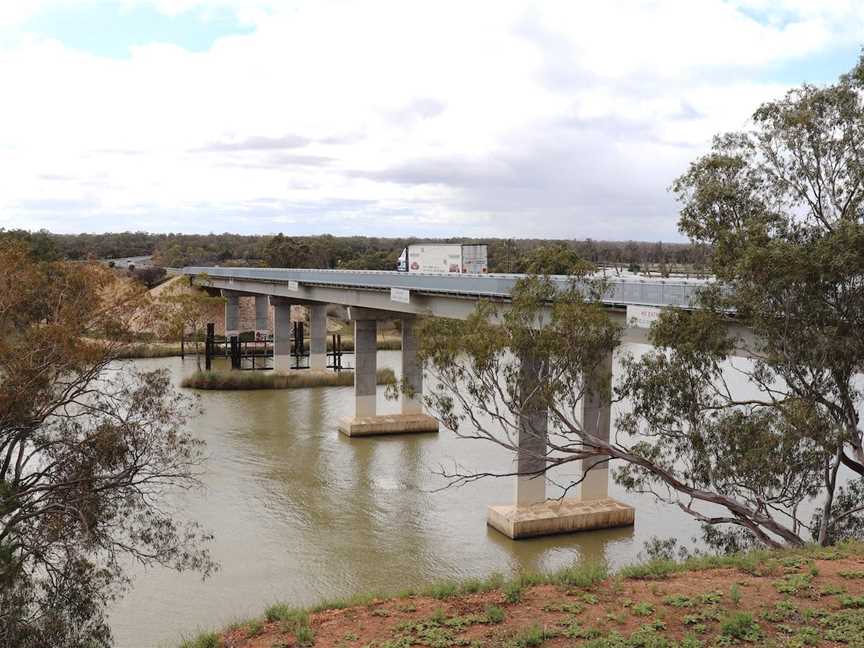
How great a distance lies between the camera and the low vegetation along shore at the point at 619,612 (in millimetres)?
8484

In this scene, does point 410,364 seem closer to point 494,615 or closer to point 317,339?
point 317,339

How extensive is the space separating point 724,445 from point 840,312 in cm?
306

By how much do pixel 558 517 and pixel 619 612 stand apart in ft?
35.7

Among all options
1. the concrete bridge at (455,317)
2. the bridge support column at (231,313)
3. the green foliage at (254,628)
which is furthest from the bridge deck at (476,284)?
the bridge support column at (231,313)

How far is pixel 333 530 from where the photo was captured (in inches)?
790

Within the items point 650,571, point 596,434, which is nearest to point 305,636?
point 650,571

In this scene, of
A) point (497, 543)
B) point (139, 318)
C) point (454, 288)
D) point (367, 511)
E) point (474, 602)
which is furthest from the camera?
point (454, 288)

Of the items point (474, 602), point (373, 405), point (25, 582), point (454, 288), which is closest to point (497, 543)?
point (454, 288)

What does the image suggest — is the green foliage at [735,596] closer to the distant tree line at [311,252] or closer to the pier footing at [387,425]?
the pier footing at [387,425]

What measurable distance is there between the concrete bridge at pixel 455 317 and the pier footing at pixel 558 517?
0.08 ft

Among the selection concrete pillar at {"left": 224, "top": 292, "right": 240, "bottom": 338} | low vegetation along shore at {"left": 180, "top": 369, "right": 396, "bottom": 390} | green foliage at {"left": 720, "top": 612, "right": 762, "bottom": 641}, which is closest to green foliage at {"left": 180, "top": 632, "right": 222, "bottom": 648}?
green foliage at {"left": 720, "top": 612, "right": 762, "bottom": 641}

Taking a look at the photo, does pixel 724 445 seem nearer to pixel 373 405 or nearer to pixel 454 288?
pixel 454 288

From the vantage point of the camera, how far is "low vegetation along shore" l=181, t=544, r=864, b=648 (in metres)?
8.48

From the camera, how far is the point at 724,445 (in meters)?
14.6
